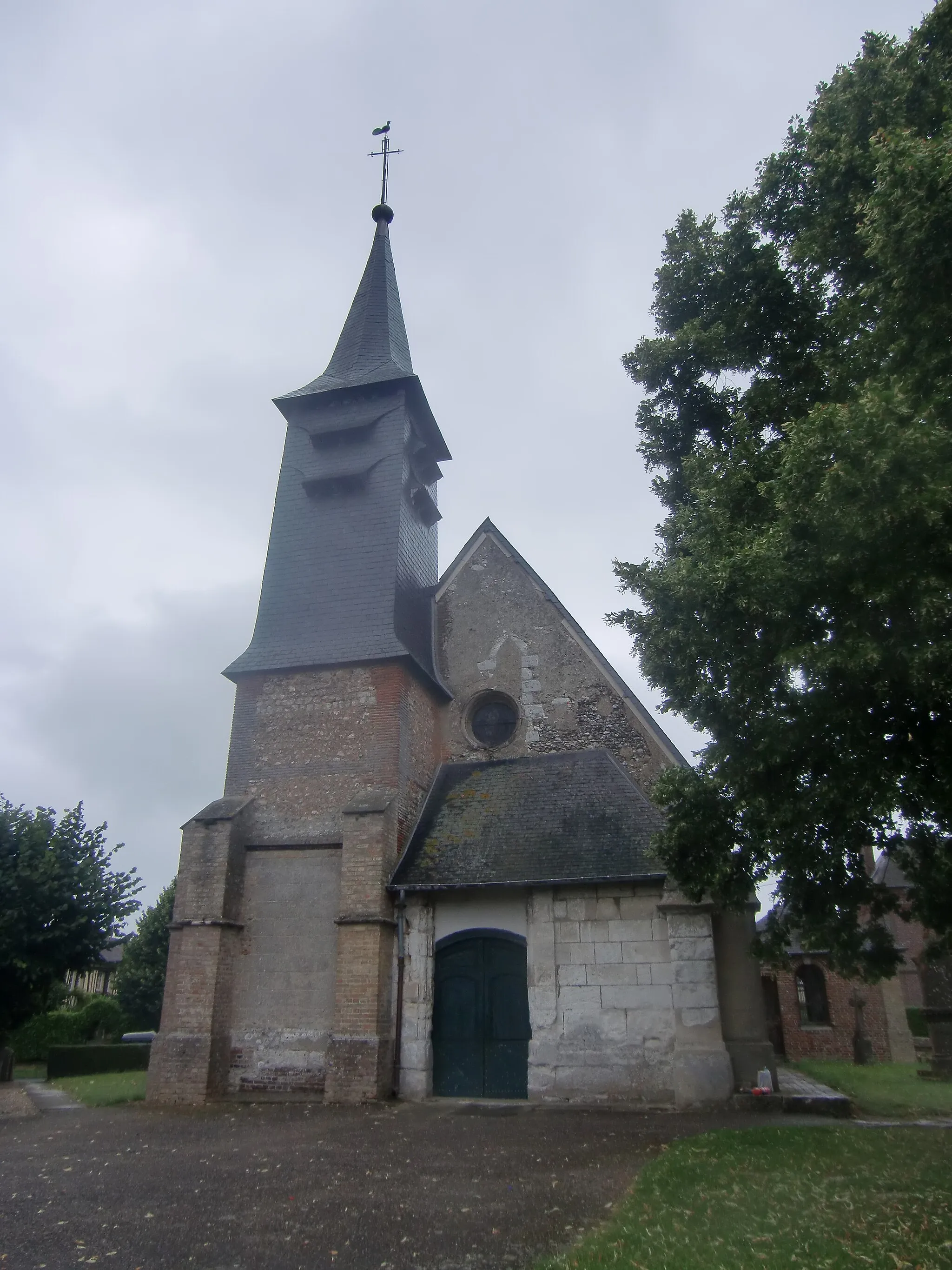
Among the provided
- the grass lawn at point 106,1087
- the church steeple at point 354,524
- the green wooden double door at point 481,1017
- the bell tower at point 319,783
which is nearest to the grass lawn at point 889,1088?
the green wooden double door at point 481,1017

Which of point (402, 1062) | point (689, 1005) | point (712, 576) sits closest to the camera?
point (712, 576)

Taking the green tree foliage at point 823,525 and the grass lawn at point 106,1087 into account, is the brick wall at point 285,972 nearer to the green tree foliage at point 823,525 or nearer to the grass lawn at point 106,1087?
the grass lawn at point 106,1087

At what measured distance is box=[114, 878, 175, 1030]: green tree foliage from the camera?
27953 millimetres

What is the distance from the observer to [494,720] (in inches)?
654

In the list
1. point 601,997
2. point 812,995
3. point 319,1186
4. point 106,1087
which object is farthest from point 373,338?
point 812,995

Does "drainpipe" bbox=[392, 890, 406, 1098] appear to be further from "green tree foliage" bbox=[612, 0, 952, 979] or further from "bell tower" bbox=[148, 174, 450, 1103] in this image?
"green tree foliage" bbox=[612, 0, 952, 979]

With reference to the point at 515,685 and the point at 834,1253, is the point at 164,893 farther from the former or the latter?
the point at 834,1253

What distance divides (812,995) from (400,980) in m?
18.5

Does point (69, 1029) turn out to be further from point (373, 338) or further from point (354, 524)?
point (373, 338)

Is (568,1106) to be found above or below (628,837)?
below

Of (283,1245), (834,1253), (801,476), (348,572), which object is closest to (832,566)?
(801,476)

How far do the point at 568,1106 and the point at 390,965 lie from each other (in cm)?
330

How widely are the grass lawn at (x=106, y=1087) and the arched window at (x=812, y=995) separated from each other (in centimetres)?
1873

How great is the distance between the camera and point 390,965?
1338 cm
